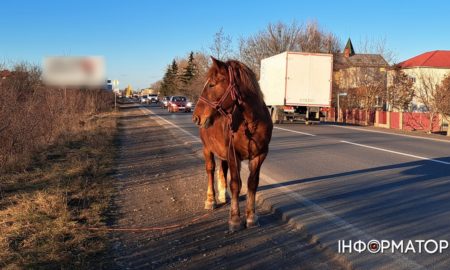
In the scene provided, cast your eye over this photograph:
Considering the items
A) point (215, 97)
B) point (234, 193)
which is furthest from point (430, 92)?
point (215, 97)

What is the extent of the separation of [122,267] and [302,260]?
1758 millimetres

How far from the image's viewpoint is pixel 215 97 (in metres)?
5.01

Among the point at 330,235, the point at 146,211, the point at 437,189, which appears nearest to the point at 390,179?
the point at 437,189

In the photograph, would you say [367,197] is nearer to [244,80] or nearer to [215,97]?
[244,80]

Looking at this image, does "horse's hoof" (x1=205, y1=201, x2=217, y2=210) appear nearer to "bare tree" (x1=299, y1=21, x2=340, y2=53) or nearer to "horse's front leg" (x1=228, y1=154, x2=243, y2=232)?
"horse's front leg" (x1=228, y1=154, x2=243, y2=232)

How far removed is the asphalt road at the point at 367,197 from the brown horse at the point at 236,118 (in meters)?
1.01

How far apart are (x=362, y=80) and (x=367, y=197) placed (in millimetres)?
31636

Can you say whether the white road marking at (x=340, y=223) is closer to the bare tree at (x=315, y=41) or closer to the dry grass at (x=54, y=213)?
the dry grass at (x=54, y=213)

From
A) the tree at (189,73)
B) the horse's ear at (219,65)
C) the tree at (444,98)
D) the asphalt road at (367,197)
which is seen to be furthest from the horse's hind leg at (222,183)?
the tree at (189,73)

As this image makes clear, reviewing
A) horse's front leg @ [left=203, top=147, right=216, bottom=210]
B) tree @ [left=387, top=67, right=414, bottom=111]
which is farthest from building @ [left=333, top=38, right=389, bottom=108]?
horse's front leg @ [left=203, top=147, right=216, bottom=210]

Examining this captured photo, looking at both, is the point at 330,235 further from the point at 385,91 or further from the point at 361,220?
the point at 385,91

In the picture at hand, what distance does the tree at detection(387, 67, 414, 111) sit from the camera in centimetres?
3206

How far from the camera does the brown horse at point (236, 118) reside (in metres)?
5.02

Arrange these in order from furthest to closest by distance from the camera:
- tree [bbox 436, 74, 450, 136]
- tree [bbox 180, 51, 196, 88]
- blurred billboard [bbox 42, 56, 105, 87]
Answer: tree [bbox 180, 51, 196, 88] → tree [bbox 436, 74, 450, 136] → blurred billboard [bbox 42, 56, 105, 87]
